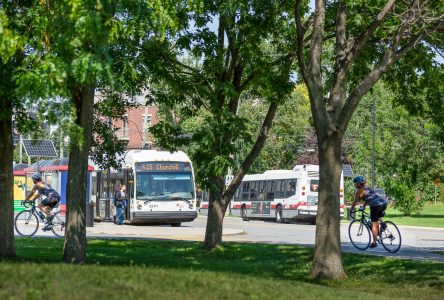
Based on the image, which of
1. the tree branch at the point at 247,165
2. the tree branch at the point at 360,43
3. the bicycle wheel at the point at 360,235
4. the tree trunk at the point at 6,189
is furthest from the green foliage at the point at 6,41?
the bicycle wheel at the point at 360,235

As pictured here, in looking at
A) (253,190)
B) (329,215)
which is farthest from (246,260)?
(253,190)

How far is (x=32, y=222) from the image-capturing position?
2803 centimetres

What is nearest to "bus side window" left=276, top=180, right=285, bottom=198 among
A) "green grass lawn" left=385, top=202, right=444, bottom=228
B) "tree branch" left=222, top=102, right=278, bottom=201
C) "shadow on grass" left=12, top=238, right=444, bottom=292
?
"green grass lawn" left=385, top=202, right=444, bottom=228

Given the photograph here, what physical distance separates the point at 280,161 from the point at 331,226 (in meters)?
60.1

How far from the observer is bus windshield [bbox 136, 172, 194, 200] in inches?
1575

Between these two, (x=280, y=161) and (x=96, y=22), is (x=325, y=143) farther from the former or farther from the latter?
(x=280, y=161)

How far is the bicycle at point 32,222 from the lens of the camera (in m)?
27.5

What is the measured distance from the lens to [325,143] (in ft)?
51.3

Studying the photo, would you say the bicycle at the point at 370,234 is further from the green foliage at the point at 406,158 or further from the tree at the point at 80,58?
the green foliage at the point at 406,158

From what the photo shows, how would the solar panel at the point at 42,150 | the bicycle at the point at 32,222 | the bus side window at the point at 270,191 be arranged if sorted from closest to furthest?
1. the bicycle at the point at 32,222
2. the solar panel at the point at 42,150
3. the bus side window at the point at 270,191

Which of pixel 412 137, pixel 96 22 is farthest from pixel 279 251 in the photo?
pixel 412 137

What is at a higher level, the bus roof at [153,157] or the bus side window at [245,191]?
the bus roof at [153,157]

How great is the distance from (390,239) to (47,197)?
33.2 ft

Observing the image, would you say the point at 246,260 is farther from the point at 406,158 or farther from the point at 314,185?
the point at 406,158
